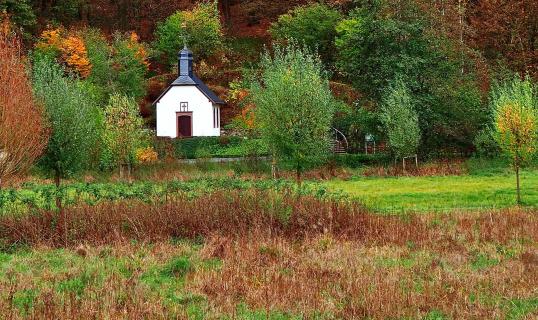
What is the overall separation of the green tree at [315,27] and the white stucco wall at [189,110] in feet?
43.4

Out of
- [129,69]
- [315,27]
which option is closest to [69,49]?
[129,69]

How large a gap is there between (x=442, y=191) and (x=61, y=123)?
13786 mm

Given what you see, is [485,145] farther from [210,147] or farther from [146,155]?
[146,155]

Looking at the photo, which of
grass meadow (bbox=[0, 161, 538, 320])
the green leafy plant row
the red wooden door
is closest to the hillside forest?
the red wooden door

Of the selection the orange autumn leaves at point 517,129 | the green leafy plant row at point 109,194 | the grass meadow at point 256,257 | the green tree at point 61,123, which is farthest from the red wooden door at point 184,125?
the green leafy plant row at point 109,194

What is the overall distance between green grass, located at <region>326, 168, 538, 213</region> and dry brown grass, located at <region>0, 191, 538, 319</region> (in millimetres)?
3015

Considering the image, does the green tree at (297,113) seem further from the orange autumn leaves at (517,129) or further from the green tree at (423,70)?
the green tree at (423,70)

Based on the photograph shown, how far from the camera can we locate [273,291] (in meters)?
9.98

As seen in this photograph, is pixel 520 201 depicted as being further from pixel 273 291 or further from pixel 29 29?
pixel 29 29

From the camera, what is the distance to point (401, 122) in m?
35.3

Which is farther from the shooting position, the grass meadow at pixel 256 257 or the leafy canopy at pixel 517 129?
the leafy canopy at pixel 517 129

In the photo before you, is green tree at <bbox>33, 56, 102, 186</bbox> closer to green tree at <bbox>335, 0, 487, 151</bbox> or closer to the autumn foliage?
the autumn foliage

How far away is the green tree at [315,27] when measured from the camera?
61.3 meters

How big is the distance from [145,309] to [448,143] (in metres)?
34.0
